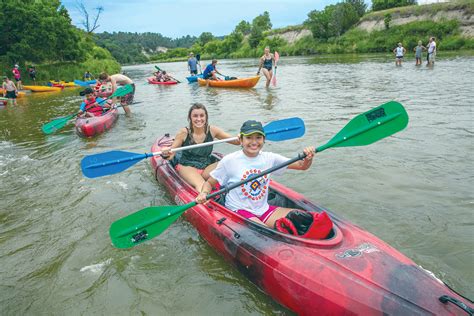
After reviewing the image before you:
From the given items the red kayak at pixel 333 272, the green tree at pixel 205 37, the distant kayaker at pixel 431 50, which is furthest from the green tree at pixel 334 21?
the green tree at pixel 205 37

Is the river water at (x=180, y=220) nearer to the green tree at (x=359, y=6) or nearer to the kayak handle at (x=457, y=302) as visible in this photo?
the kayak handle at (x=457, y=302)

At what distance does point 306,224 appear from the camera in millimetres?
3141

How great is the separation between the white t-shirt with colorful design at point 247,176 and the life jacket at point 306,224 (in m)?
0.33

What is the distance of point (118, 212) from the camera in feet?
16.1

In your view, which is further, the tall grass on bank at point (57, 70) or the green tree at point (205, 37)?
the green tree at point (205, 37)

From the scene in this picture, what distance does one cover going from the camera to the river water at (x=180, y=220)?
326 centimetres

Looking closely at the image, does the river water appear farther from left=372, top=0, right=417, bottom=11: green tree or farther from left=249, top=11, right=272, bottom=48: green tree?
left=249, top=11, right=272, bottom=48: green tree

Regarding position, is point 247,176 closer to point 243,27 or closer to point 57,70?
point 57,70

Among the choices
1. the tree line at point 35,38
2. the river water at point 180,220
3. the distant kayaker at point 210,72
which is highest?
the tree line at point 35,38

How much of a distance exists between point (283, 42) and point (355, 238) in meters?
63.8

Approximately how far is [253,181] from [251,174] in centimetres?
7

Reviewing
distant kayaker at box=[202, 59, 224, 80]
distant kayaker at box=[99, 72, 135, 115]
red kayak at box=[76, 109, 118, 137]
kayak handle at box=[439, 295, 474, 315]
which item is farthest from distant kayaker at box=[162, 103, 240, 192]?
distant kayaker at box=[202, 59, 224, 80]

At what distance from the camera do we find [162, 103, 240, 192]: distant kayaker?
446 cm

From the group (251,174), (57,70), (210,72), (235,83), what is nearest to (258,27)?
(57,70)
